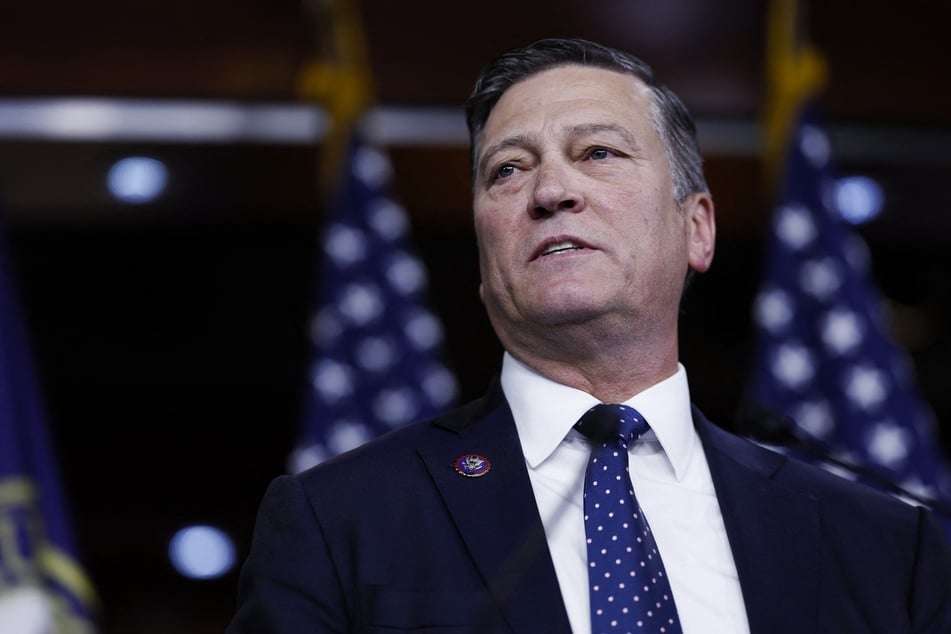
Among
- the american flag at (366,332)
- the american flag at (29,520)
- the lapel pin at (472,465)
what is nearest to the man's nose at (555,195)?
the lapel pin at (472,465)

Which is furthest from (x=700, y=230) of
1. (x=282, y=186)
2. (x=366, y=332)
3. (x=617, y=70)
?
(x=282, y=186)

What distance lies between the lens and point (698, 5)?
4531mm

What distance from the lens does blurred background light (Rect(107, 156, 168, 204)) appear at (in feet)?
14.6

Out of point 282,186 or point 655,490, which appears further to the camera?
point 282,186

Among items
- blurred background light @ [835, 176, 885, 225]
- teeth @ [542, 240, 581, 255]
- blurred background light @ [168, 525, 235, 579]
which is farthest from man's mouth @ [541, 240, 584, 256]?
blurred background light @ [168, 525, 235, 579]

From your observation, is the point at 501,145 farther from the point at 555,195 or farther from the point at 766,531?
the point at 766,531

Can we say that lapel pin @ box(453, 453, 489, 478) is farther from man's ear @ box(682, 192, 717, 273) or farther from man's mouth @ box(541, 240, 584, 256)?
man's ear @ box(682, 192, 717, 273)

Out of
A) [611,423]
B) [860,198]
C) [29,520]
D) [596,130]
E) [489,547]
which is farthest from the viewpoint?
[860,198]

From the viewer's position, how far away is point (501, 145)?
5.77 feet

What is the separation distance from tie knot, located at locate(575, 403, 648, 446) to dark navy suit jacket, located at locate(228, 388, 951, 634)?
0.31 feet

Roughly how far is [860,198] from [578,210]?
11.5ft

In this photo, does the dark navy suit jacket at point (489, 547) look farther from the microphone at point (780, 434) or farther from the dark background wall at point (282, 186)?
the dark background wall at point (282, 186)

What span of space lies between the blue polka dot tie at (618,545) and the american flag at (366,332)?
6.43 ft

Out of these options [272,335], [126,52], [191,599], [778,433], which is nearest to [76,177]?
[126,52]
